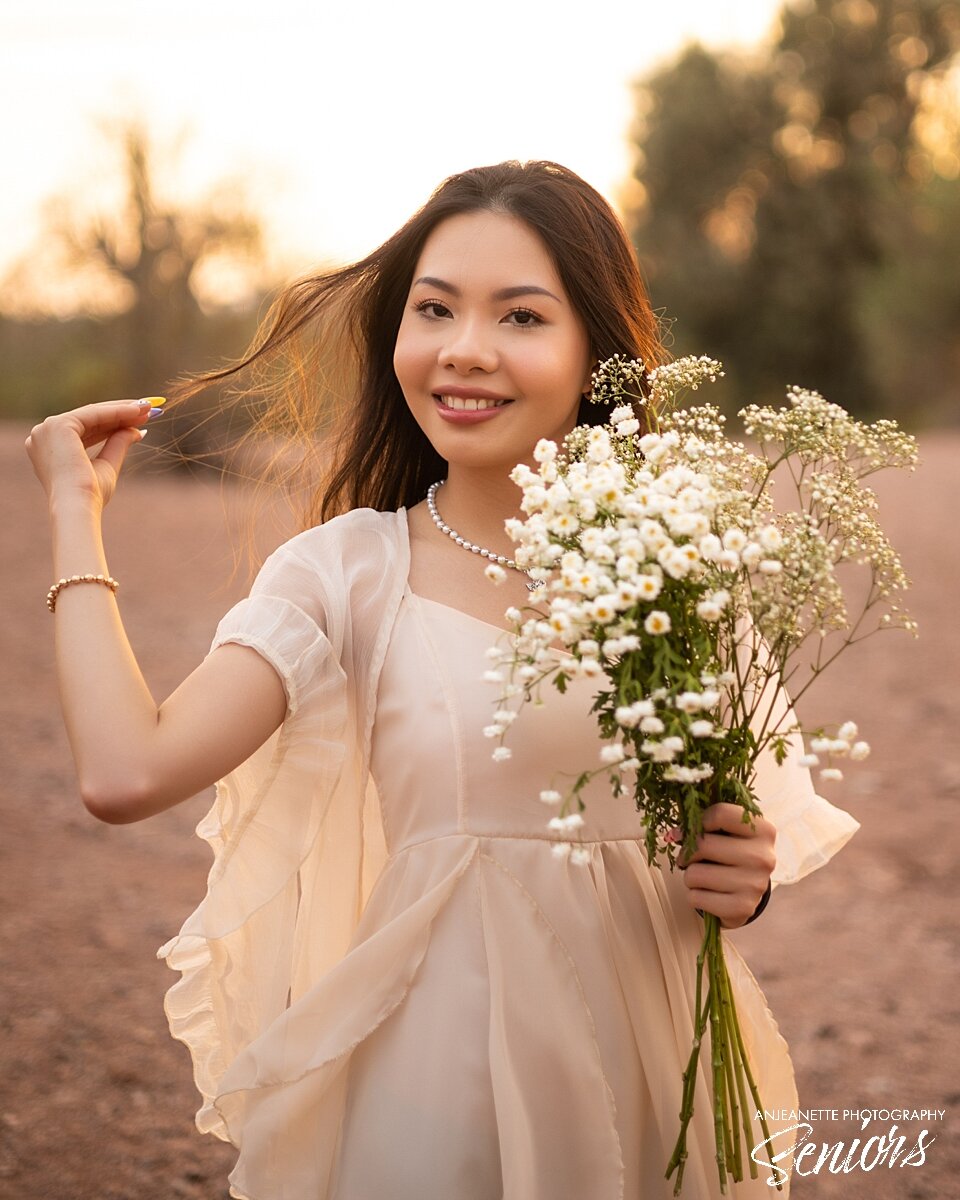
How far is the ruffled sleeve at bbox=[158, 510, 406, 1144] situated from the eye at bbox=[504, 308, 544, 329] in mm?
433

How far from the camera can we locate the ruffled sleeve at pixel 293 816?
203cm

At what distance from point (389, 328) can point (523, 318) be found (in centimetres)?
45

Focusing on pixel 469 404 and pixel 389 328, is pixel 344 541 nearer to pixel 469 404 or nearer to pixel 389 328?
pixel 469 404

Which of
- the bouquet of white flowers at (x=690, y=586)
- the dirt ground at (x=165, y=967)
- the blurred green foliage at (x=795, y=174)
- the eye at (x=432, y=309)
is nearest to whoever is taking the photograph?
the bouquet of white flowers at (x=690, y=586)

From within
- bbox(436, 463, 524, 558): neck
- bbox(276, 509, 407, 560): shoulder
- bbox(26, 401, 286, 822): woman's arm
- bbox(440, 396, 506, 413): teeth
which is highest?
bbox(440, 396, 506, 413): teeth

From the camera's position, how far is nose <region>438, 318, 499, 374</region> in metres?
2.14

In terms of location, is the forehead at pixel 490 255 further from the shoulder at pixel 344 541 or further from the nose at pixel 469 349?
the shoulder at pixel 344 541

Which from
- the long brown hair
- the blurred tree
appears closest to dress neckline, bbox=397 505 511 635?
the long brown hair

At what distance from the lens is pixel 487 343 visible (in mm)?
2168

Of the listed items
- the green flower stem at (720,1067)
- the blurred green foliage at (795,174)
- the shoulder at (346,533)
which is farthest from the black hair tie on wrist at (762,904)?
the blurred green foliage at (795,174)

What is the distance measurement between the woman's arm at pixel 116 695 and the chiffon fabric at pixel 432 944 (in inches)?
3.1

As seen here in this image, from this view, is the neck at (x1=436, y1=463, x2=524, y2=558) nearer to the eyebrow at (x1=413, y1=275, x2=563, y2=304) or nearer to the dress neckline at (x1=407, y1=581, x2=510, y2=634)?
the dress neckline at (x1=407, y1=581, x2=510, y2=634)

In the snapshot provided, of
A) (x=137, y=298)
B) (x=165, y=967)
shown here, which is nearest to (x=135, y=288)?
(x=137, y=298)

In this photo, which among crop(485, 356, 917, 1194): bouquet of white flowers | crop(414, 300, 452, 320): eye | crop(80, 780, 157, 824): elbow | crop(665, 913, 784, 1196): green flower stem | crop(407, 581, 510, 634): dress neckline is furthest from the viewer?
crop(414, 300, 452, 320): eye
